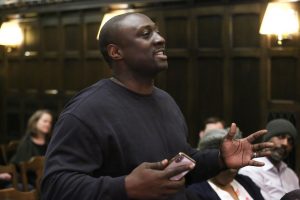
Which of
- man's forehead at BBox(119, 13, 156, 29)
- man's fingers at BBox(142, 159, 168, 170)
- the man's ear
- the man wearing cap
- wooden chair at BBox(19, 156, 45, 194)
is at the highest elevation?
man's forehead at BBox(119, 13, 156, 29)

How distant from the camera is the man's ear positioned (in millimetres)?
1827

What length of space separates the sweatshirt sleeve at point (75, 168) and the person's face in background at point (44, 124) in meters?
4.71

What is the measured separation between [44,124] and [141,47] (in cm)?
471

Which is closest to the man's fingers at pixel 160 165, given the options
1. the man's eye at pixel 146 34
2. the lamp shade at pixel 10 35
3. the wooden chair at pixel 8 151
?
the man's eye at pixel 146 34

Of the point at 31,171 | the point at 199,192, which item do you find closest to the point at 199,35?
the point at 31,171

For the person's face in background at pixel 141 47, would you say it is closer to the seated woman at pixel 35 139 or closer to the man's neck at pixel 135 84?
the man's neck at pixel 135 84

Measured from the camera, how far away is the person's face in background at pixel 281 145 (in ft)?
14.0

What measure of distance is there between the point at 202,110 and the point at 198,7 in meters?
1.15

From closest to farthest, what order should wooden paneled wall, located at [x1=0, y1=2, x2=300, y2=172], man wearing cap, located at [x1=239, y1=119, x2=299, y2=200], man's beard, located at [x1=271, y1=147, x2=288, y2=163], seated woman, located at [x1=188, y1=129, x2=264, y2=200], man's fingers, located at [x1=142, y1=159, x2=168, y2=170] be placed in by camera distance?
1. man's fingers, located at [x1=142, y1=159, x2=168, y2=170]
2. seated woman, located at [x1=188, y1=129, x2=264, y2=200]
3. man wearing cap, located at [x1=239, y1=119, x2=299, y2=200]
4. man's beard, located at [x1=271, y1=147, x2=288, y2=163]
5. wooden paneled wall, located at [x1=0, y1=2, x2=300, y2=172]

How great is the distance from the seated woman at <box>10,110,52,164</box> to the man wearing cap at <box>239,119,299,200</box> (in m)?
2.84

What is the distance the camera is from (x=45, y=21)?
320 inches

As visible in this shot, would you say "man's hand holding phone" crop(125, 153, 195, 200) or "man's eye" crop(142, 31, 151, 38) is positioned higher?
"man's eye" crop(142, 31, 151, 38)

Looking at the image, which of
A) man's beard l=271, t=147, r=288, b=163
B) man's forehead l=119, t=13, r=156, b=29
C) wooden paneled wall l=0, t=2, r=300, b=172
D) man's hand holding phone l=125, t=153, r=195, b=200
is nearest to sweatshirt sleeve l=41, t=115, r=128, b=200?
man's hand holding phone l=125, t=153, r=195, b=200

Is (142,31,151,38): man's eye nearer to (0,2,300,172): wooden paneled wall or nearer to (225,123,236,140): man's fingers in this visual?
(225,123,236,140): man's fingers
